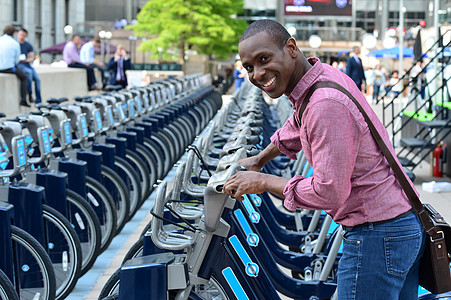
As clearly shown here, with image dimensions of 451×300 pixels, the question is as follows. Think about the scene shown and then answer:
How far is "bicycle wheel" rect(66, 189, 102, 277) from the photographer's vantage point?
5.78m

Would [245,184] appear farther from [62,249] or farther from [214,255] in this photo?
[62,249]

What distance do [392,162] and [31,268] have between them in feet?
9.30

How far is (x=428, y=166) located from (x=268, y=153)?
9.29m

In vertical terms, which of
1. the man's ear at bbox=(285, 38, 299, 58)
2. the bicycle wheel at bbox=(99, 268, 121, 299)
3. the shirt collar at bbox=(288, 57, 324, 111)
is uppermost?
the man's ear at bbox=(285, 38, 299, 58)

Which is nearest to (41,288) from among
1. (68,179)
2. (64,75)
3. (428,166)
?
(68,179)

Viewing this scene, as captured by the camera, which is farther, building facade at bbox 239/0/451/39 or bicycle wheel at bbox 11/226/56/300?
building facade at bbox 239/0/451/39

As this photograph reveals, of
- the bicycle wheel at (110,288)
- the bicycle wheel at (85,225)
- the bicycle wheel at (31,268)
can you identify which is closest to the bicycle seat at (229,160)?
the bicycle wheel at (110,288)

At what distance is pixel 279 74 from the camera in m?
2.57

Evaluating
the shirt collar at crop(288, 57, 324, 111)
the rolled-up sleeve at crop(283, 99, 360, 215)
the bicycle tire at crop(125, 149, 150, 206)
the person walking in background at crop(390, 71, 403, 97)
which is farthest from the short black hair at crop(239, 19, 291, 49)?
the person walking in background at crop(390, 71, 403, 97)

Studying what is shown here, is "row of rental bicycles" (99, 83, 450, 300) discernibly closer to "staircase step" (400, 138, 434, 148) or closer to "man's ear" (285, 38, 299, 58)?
"man's ear" (285, 38, 299, 58)

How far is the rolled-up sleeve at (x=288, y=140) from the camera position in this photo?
10.4ft

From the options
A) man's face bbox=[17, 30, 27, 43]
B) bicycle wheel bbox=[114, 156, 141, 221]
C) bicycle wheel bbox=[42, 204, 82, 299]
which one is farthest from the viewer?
man's face bbox=[17, 30, 27, 43]

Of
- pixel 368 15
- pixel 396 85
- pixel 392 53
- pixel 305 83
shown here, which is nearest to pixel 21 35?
pixel 396 85

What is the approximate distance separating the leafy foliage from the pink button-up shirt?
31.7 metres
